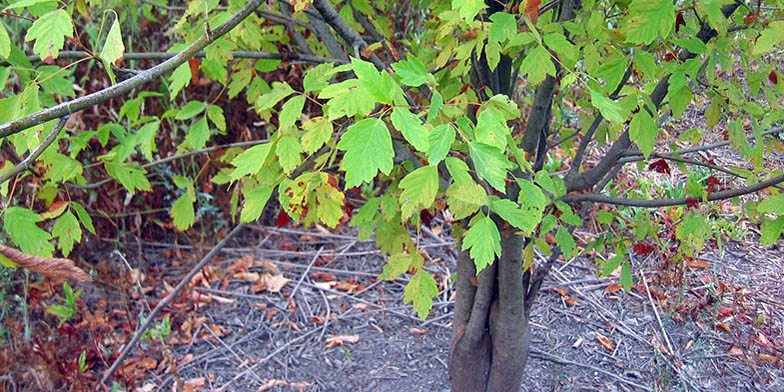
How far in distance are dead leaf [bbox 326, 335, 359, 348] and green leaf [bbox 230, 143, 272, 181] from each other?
1.50 m

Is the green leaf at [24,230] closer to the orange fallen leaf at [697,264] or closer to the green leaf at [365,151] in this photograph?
the green leaf at [365,151]

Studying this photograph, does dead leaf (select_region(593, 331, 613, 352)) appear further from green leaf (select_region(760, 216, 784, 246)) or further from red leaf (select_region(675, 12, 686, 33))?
red leaf (select_region(675, 12, 686, 33))

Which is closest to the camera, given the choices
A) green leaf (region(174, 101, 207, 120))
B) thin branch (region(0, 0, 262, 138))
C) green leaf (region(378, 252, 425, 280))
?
thin branch (region(0, 0, 262, 138))

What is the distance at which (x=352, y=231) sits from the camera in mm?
3738

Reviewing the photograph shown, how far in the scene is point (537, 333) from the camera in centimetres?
276

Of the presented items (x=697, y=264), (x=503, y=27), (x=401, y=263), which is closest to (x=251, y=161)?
(x=401, y=263)

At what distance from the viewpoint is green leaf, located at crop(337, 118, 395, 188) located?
1027 mm

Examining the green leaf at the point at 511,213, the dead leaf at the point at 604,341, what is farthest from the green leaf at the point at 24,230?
the dead leaf at the point at 604,341

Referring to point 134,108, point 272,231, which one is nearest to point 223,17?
point 134,108

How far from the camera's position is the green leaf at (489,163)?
42.1 inches

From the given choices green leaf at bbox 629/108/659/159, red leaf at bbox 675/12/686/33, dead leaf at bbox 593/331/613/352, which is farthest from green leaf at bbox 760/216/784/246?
dead leaf at bbox 593/331/613/352

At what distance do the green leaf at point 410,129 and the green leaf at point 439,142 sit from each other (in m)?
0.02

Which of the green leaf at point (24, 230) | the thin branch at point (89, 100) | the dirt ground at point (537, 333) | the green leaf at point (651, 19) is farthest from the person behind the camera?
the dirt ground at point (537, 333)

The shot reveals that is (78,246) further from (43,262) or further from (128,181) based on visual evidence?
(43,262)
